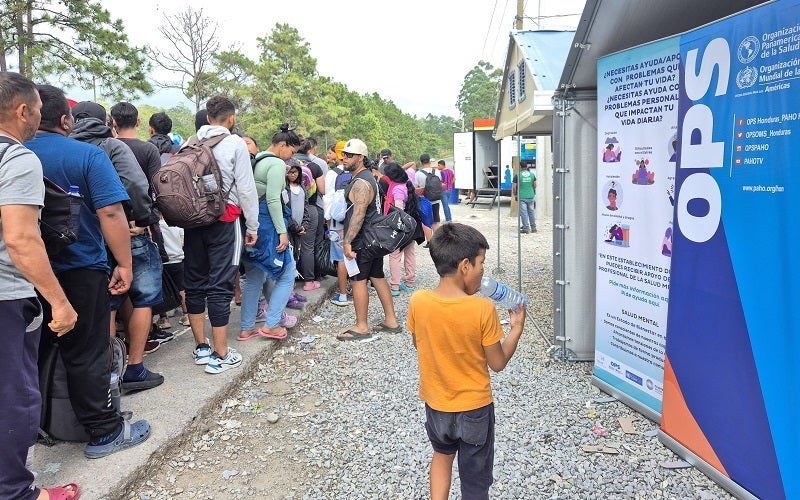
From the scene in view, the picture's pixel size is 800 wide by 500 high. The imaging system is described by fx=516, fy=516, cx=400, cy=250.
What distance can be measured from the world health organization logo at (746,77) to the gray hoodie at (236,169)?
312 cm

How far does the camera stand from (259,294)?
4.82 metres

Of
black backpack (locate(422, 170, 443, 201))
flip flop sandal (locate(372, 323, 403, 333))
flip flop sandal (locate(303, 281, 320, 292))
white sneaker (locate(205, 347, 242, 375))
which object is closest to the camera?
white sneaker (locate(205, 347, 242, 375))

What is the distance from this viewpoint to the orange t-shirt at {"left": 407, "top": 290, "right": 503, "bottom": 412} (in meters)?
2.07

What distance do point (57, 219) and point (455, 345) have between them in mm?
1897

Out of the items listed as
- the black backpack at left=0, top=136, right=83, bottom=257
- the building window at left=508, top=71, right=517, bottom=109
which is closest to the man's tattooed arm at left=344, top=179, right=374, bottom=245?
the building window at left=508, top=71, right=517, bottom=109

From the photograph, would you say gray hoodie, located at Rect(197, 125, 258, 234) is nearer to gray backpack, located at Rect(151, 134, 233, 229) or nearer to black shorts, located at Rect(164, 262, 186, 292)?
gray backpack, located at Rect(151, 134, 233, 229)

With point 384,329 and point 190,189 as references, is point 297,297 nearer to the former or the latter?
point 384,329

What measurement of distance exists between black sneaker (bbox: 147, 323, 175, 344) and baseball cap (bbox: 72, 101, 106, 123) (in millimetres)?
1955

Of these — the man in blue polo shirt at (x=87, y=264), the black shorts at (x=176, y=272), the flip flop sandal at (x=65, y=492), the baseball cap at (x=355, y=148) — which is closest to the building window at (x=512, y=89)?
the baseball cap at (x=355, y=148)

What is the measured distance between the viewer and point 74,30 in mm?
14523

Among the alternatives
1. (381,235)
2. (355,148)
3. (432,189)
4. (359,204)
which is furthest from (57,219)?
(432,189)

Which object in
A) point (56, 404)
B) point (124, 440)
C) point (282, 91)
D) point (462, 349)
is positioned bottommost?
point (124, 440)

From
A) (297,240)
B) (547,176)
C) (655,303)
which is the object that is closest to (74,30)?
(297,240)

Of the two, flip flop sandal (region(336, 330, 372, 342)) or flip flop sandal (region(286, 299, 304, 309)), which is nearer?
flip flop sandal (region(336, 330, 372, 342))
